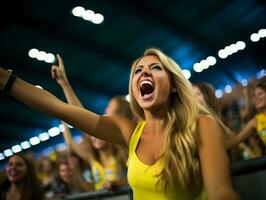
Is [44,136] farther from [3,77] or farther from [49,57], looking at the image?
[3,77]

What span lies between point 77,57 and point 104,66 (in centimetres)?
111

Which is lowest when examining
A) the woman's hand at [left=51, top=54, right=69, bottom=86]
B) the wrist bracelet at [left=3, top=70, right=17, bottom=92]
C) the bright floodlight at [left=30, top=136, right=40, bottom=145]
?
the wrist bracelet at [left=3, top=70, right=17, bottom=92]

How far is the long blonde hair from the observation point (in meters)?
1.27

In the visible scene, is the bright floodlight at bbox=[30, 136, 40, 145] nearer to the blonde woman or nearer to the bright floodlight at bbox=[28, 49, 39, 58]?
the bright floodlight at bbox=[28, 49, 39, 58]

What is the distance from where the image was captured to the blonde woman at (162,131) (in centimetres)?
125

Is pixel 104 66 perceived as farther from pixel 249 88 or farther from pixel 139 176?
pixel 139 176

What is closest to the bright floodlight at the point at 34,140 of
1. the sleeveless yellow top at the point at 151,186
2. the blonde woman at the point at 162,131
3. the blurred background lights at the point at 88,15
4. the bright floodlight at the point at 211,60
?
the bright floodlight at the point at 211,60

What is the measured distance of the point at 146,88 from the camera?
5.13 ft

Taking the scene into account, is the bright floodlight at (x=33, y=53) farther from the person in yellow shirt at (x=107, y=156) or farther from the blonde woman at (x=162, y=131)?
the blonde woman at (x=162, y=131)

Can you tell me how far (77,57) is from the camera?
10.2 meters

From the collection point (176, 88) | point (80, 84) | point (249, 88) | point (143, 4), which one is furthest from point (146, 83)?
point (80, 84)

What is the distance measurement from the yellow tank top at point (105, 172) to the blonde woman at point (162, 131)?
4.27 feet

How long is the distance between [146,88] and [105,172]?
5.27 ft

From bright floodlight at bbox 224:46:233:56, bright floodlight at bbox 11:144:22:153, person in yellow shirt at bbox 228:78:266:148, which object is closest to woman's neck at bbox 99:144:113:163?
person in yellow shirt at bbox 228:78:266:148
